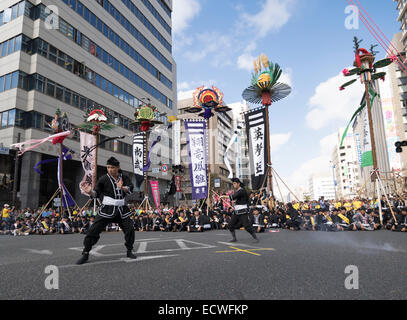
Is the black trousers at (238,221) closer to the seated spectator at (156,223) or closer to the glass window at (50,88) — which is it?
the seated spectator at (156,223)

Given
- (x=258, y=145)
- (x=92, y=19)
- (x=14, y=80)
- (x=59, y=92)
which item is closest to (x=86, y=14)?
(x=92, y=19)

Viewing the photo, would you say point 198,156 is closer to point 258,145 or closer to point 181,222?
point 258,145

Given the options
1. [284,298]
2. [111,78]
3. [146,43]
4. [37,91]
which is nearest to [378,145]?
[146,43]

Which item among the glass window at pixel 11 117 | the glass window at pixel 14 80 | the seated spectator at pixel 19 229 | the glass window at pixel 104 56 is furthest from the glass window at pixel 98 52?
the seated spectator at pixel 19 229

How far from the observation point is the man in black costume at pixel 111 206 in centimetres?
508

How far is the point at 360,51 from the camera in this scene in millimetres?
14398

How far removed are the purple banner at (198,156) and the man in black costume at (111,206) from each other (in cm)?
1124

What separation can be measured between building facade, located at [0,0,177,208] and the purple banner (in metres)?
4.08

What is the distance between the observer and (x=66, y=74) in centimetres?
2652

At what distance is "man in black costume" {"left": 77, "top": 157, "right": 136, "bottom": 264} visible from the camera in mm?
5082

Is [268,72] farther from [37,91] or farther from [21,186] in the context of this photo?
[21,186]

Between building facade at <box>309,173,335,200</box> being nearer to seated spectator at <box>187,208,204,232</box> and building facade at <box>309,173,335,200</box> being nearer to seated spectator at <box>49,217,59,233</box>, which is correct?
seated spectator at <box>187,208,204,232</box>

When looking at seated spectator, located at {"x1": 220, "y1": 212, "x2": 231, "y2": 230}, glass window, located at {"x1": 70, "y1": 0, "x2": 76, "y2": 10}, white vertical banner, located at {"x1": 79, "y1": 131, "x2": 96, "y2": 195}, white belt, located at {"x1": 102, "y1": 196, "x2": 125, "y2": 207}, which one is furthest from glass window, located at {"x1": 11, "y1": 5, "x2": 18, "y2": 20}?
white belt, located at {"x1": 102, "y1": 196, "x2": 125, "y2": 207}

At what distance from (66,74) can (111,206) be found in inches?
1029
